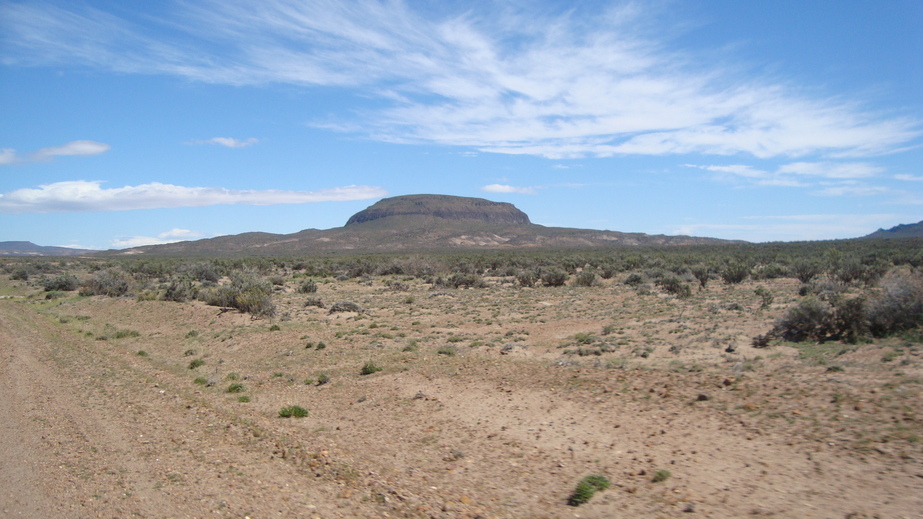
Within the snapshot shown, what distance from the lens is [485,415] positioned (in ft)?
29.4

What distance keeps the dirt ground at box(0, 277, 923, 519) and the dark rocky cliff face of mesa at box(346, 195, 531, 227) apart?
141 m

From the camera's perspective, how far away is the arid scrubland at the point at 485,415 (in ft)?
19.2

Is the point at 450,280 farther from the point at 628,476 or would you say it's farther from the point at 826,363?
the point at 628,476

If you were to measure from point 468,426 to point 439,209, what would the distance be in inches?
6183

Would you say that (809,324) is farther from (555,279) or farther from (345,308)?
(555,279)

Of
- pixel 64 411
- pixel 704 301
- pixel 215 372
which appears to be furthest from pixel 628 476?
pixel 704 301

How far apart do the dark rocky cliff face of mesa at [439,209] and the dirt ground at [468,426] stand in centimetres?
14140

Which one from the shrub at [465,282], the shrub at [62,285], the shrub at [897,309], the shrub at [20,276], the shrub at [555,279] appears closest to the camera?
the shrub at [897,309]

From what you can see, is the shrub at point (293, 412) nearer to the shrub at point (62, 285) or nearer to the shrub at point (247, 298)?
the shrub at point (247, 298)

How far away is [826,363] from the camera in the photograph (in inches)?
395

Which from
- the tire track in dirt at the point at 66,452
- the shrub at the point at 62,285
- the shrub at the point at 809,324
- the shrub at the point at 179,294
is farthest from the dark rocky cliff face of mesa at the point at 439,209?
the tire track in dirt at the point at 66,452

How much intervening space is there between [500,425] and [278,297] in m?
21.4

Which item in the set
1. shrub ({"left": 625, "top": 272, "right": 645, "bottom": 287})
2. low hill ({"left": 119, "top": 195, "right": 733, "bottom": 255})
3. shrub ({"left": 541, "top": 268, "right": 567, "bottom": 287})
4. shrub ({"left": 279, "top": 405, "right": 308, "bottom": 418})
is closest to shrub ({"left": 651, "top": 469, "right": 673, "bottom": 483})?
shrub ({"left": 279, "top": 405, "right": 308, "bottom": 418})

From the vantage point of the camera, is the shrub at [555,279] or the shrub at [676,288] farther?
the shrub at [555,279]
